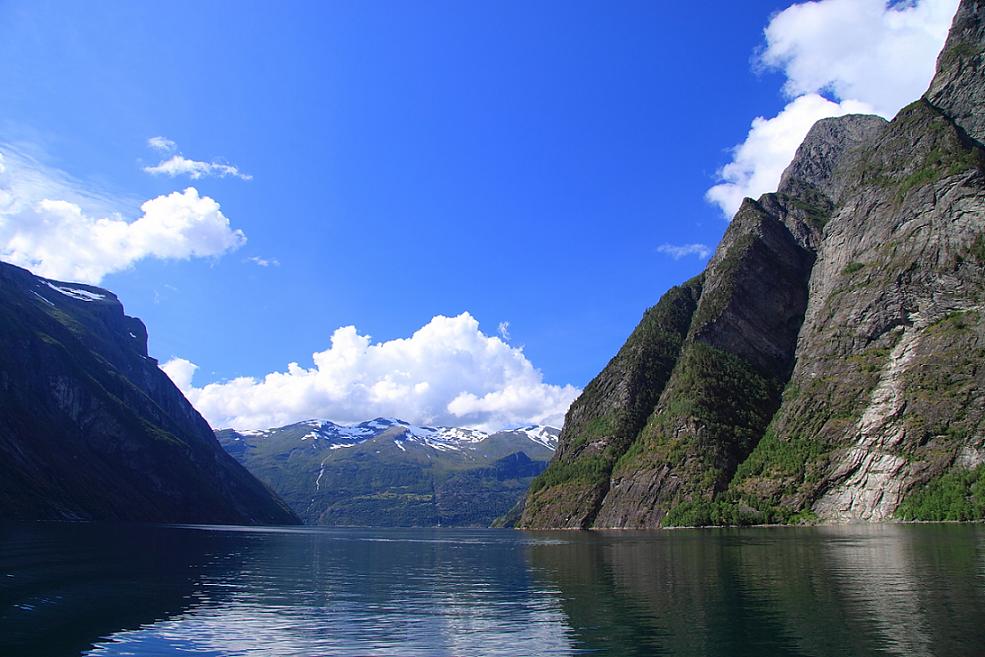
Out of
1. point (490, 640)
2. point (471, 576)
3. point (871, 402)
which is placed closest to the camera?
point (490, 640)

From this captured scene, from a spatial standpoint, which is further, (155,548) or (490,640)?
(155,548)

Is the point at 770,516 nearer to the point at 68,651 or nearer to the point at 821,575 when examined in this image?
the point at 821,575

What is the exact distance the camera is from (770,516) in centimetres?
17362

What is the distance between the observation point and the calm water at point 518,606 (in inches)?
1304

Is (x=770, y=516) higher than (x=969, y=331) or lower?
lower

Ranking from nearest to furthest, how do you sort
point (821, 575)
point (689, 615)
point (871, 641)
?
1. point (871, 641)
2. point (689, 615)
3. point (821, 575)

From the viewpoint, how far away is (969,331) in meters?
168

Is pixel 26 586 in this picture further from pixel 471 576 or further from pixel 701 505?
pixel 701 505

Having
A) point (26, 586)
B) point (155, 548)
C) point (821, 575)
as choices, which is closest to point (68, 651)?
point (26, 586)

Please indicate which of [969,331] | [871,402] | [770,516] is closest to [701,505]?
[770,516]

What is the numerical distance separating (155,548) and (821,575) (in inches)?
3586

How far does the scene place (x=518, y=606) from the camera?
4756cm

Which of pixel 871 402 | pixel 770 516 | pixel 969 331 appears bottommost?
pixel 770 516

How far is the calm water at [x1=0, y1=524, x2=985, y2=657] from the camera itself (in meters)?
33.1
